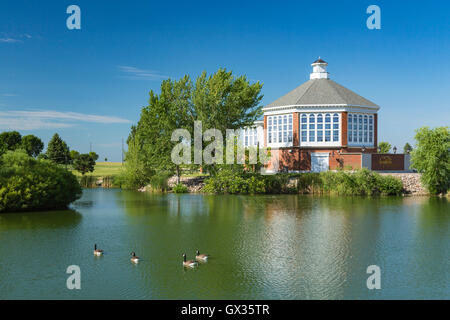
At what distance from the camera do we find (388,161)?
5200 cm

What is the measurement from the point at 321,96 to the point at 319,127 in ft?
14.0

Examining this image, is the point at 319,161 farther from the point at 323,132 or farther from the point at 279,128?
the point at 279,128

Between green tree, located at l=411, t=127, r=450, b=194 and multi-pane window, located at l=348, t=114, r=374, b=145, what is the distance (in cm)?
1055

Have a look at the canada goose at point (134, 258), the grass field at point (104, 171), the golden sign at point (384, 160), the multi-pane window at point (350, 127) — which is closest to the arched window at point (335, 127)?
the multi-pane window at point (350, 127)

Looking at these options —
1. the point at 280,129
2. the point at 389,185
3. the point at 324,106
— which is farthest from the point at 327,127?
the point at 389,185

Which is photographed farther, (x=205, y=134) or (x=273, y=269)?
(x=205, y=134)

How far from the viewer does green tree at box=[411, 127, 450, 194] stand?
43.1m

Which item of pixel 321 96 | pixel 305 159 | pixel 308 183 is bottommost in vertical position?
pixel 308 183

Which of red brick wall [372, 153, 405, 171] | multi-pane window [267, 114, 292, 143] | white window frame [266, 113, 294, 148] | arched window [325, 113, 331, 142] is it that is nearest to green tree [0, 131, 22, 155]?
multi-pane window [267, 114, 292, 143]

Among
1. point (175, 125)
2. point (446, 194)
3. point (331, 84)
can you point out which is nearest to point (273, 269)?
point (446, 194)

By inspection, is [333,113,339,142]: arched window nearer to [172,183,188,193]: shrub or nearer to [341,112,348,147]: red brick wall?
[341,112,348,147]: red brick wall

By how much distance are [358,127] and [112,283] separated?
4680cm

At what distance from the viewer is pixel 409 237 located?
2184 centimetres
